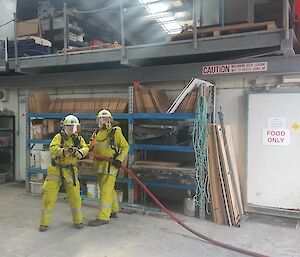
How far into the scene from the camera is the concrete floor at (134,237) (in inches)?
134

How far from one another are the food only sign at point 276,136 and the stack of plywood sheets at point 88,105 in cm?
226

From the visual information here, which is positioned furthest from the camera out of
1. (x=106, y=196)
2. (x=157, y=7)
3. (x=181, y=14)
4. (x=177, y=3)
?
(x=181, y=14)

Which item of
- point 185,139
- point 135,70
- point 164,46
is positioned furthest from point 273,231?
point 135,70

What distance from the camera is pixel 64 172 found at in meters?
4.06

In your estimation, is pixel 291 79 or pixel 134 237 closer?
pixel 134 237

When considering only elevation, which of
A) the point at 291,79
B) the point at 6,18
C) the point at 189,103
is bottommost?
the point at 189,103

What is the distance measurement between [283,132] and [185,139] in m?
1.50

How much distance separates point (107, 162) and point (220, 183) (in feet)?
5.24

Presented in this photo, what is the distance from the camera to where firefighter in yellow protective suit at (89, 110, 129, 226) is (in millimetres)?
4250

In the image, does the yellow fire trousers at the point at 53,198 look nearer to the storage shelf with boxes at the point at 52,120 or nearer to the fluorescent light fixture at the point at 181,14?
the storage shelf with boxes at the point at 52,120

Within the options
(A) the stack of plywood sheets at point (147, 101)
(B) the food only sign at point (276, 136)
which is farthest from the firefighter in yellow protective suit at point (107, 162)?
(B) the food only sign at point (276, 136)

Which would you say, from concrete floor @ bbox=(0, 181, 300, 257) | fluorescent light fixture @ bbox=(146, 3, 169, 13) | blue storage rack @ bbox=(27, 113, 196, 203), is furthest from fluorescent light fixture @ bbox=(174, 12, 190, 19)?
concrete floor @ bbox=(0, 181, 300, 257)

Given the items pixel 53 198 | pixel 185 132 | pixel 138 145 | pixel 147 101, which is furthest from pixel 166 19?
pixel 53 198

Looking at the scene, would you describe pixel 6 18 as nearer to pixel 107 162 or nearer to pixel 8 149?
pixel 8 149
